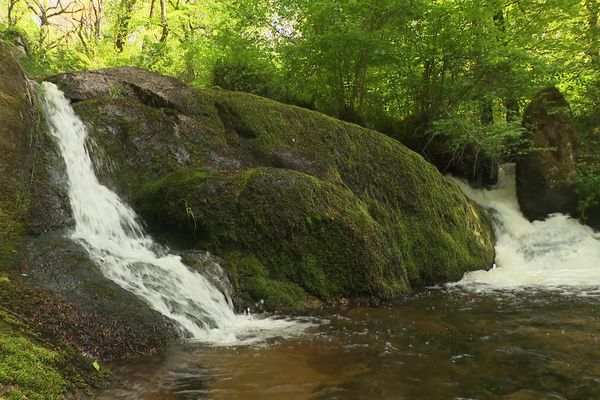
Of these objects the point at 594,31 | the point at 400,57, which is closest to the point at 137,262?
the point at 400,57

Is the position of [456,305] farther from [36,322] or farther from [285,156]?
[36,322]

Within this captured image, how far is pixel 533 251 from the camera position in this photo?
10789 mm

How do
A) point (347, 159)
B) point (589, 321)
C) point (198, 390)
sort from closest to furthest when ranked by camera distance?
point (198, 390) → point (589, 321) → point (347, 159)

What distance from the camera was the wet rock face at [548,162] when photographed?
12469mm

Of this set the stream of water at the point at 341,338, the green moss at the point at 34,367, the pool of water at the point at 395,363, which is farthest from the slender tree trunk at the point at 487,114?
the green moss at the point at 34,367

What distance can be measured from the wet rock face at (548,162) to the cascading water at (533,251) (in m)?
0.33

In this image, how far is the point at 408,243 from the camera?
8016 mm

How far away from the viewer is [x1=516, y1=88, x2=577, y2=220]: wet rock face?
12.5 meters

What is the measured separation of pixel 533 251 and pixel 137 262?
9014 mm

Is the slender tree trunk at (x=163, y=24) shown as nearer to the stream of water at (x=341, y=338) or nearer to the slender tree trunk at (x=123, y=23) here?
the slender tree trunk at (x=123, y=23)

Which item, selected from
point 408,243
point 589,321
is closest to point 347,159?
point 408,243

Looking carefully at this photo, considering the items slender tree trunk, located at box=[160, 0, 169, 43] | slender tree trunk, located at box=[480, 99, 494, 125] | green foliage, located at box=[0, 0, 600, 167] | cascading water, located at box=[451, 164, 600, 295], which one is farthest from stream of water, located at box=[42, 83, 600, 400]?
slender tree trunk, located at box=[160, 0, 169, 43]

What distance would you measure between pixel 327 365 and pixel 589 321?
344cm

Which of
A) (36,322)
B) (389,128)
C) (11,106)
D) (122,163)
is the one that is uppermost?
(389,128)
